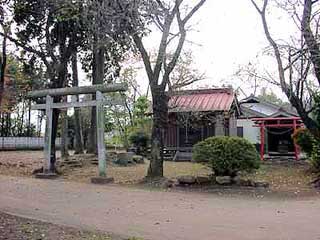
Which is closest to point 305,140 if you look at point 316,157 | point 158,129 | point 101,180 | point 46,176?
point 316,157

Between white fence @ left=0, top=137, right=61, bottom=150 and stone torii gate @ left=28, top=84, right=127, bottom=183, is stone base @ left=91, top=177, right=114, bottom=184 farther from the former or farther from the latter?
white fence @ left=0, top=137, right=61, bottom=150

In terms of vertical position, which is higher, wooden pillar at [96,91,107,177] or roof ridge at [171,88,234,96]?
roof ridge at [171,88,234,96]

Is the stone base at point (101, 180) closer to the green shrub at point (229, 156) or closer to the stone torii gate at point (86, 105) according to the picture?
the stone torii gate at point (86, 105)

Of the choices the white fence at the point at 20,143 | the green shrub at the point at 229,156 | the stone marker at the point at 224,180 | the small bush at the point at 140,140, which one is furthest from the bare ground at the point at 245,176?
the white fence at the point at 20,143

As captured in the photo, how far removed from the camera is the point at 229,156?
1360 cm

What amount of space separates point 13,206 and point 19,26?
1060 cm

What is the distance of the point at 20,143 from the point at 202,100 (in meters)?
20.4

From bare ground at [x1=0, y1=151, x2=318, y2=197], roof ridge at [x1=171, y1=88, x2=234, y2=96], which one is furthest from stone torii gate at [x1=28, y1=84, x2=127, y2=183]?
roof ridge at [x1=171, y1=88, x2=234, y2=96]

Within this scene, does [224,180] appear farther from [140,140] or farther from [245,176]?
[140,140]

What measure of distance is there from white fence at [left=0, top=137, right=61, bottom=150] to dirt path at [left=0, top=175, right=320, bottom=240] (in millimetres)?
27351

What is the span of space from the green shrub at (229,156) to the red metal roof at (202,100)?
43.1 feet

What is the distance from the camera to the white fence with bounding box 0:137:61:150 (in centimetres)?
3978

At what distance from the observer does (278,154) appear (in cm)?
2970

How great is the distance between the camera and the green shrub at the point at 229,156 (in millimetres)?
13617
